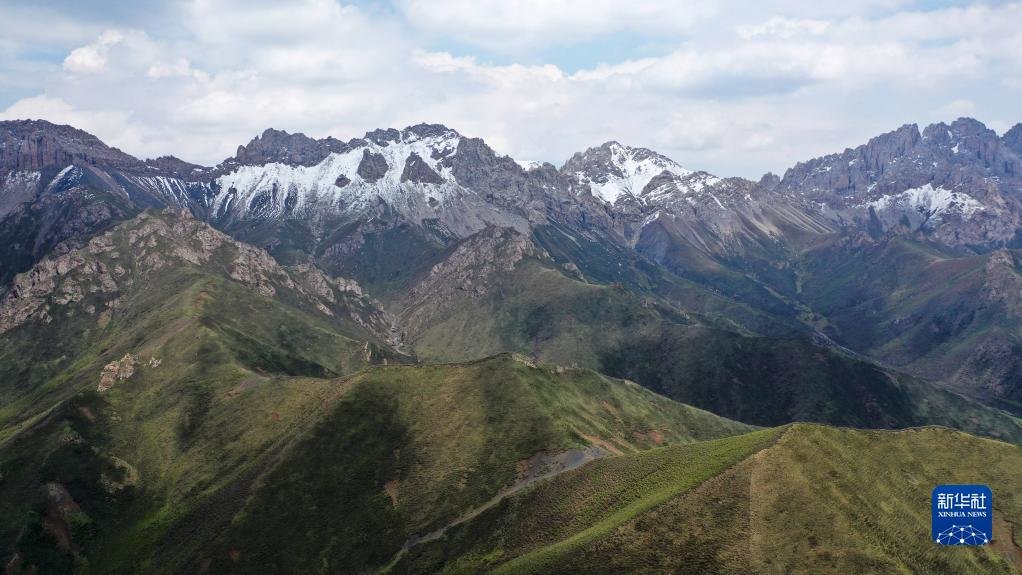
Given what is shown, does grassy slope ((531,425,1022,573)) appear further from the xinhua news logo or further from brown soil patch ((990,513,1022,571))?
the xinhua news logo

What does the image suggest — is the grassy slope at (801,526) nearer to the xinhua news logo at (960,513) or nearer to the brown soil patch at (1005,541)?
the brown soil patch at (1005,541)

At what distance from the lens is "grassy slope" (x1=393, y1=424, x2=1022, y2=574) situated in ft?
376

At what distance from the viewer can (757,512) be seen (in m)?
120

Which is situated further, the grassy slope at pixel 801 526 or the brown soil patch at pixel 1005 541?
the brown soil patch at pixel 1005 541

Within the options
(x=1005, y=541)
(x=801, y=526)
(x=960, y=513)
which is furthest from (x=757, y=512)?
(x=1005, y=541)

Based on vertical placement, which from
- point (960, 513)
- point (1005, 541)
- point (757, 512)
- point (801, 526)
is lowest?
point (1005, 541)

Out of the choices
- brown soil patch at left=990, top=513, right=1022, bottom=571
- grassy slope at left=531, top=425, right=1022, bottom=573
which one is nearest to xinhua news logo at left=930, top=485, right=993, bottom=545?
grassy slope at left=531, top=425, right=1022, bottom=573

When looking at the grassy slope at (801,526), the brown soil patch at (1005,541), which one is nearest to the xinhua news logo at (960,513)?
the grassy slope at (801,526)

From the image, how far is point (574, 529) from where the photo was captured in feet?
472

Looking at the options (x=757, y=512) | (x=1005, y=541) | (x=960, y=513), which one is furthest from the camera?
(x=1005, y=541)

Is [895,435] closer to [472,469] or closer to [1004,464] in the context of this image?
[1004,464]

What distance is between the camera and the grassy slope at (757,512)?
11462 cm

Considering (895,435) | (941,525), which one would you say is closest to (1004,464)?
(895,435)

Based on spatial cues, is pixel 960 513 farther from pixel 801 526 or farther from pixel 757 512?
pixel 757 512
